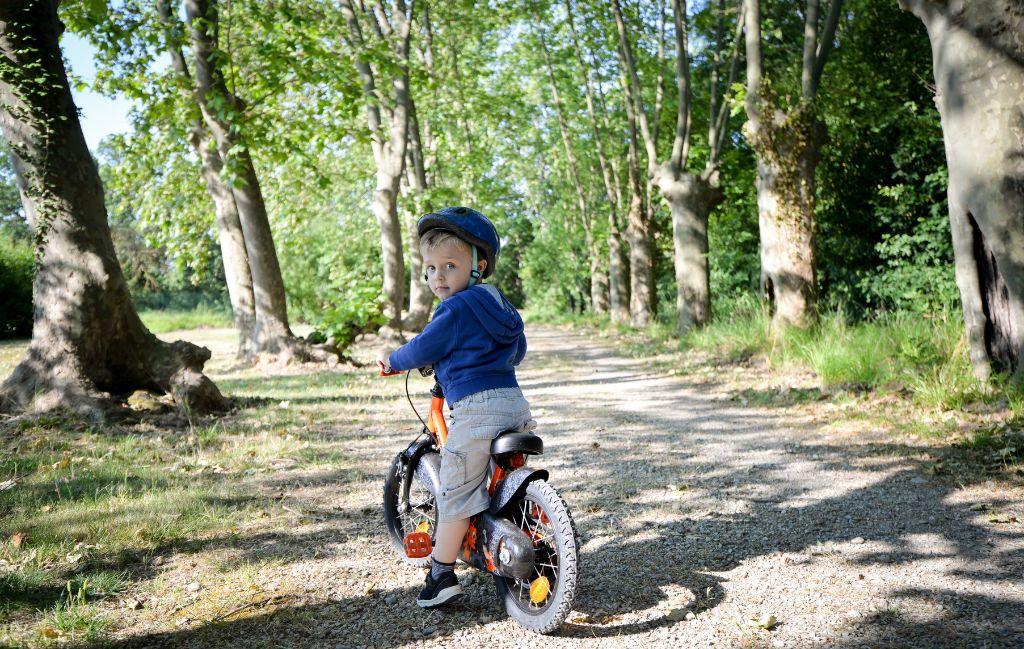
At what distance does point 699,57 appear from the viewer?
21.7m

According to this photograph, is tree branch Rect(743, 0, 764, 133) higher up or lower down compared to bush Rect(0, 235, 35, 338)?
higher up

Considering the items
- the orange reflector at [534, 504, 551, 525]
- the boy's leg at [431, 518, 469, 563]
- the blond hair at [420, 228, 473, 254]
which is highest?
the blond hair at [420, 228, 473, 254]

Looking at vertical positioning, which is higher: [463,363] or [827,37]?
[827,37]

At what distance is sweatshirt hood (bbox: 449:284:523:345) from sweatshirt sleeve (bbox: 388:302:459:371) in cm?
10

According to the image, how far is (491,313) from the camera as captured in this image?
333 centimetres

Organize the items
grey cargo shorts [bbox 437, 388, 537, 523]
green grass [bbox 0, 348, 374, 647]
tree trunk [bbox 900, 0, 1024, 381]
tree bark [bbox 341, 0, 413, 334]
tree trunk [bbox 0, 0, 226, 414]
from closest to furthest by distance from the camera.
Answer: grey cargo shorts [bbox 437, 388, 537, 523]
green grass [bbox 0, 348, 374, 647]
tree trunk [bbox 900, 0, 1024, 381]
tree trunk [bbox 0, 0, 226, 414]
tree bark [bbox 341, 0, 413, 334]

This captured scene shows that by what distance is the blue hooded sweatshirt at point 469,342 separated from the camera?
3.34 metres

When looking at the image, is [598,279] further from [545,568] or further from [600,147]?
[545,568]

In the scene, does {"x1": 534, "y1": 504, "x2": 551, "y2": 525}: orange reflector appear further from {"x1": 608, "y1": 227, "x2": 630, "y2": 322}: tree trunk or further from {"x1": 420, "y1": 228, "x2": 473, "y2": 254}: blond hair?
{"x1": 608, "y1": 227, "x2": 630, "y2": 322}: tree trunk

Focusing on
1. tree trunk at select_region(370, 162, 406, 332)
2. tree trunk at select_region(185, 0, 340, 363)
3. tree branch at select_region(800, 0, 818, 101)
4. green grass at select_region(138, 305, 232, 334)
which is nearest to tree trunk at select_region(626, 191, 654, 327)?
tree trunk at select_region(370, 162, 406, 332)

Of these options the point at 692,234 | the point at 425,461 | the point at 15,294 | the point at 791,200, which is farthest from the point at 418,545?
the point at 15,294

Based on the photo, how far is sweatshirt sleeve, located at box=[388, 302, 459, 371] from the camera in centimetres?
335

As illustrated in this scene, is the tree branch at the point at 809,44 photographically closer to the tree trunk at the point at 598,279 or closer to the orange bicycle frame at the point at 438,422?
the orange bicycle frame at the point at 438,422

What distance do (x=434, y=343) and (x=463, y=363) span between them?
16cm
